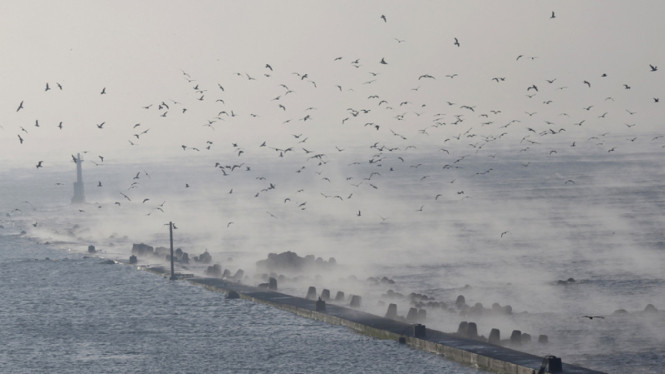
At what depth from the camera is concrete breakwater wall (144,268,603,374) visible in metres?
40.2

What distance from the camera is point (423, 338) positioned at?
155 ft

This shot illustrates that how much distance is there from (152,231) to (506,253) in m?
71.0

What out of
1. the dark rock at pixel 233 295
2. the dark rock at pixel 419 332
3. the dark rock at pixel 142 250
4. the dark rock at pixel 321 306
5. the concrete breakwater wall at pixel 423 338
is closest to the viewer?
the concrete breakwater wall at pixel 423 338

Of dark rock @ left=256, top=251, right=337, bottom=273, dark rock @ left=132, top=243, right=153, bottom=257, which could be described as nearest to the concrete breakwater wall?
dark rock @ left=256, top=251, right=337, bottom=273

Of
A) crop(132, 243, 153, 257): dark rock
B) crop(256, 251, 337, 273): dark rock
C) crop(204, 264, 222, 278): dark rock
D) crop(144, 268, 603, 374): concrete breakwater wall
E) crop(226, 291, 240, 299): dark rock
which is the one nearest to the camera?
crop(144, 268, 603, 374): concrete breakwater wall

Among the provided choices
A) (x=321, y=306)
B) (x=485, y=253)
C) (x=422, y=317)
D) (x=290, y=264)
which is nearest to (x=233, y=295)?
(x=321, y=306)

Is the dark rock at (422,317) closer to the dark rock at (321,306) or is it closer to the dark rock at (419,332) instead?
the dark rock at (321,306)

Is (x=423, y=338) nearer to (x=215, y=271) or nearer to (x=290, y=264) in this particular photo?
(x=215, y=271)

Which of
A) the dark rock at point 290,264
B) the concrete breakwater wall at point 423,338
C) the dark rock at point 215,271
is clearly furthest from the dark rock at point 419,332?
the dark rock at point 290,264

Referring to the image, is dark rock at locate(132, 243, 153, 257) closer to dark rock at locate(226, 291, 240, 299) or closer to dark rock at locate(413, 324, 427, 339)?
dark rock at locate(226, 291, 240, 299)

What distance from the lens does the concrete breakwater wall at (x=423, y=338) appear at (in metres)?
40.2

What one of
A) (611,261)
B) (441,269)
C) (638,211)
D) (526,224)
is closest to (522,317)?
(441,269)

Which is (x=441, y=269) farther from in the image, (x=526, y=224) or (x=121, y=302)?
(x=526, y=224)

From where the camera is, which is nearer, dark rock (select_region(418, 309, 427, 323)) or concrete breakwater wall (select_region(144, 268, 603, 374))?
concrete breakwater wall (select_region(144, 268, 603, 374))
